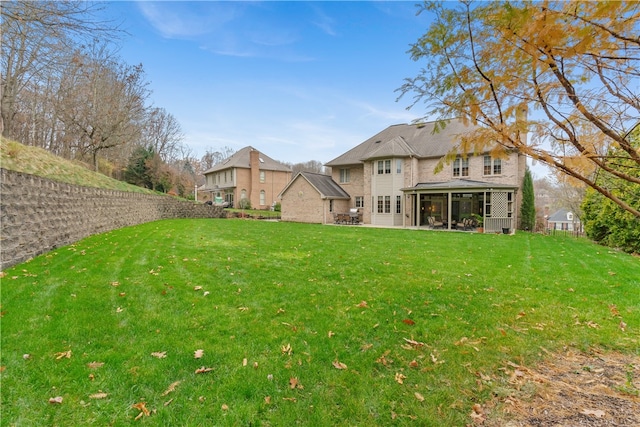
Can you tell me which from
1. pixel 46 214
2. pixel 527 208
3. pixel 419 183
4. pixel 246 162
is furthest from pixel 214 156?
pixel 46 214

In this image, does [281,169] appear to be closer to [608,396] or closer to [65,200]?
[65,200]

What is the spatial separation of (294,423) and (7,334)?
11.3ft

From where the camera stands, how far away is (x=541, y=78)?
2900 millimetres

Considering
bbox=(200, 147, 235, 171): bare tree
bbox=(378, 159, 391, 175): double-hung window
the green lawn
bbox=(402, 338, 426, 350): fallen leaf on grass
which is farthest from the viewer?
bbox=(200, 147, 235, 171): bare tree

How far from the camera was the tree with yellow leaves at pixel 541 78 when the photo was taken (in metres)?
2.41

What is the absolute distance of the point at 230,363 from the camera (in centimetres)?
313

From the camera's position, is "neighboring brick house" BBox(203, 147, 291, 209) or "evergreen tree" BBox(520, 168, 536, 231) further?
"neighboring brick house" BBox(203, 147, 291, 209)

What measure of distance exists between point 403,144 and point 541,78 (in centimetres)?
2137

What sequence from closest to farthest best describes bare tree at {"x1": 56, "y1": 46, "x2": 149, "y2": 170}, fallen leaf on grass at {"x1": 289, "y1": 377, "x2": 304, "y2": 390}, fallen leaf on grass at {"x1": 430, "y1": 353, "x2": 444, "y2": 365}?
fallen leaf on grass at {"x1": 289, "y1": 377, "x2": 304, "y2": 390} < fallen leaf on grass at {"x1": 430, "y1": 353, "x2": 444, "y2": 365} < bare tree at {"x1": 56, "y1": 46, "x2": 149, "y2": 170}

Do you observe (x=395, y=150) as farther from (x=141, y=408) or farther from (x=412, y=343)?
(x=141, y=408)

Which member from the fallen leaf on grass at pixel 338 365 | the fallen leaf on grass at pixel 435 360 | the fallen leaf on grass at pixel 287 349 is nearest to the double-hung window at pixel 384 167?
the fallen leaf on grass at pixel 435 360

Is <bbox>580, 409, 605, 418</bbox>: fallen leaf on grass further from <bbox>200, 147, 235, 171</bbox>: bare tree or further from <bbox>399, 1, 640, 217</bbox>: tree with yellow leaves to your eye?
<bbox>200, 147, 235, 171</bbox>: bare tree

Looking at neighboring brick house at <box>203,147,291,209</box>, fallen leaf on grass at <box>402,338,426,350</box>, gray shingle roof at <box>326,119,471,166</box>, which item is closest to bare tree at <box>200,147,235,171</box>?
neighboring brick house at <box>203,147,291,209</box>

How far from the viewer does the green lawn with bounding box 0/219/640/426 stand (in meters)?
2.56
